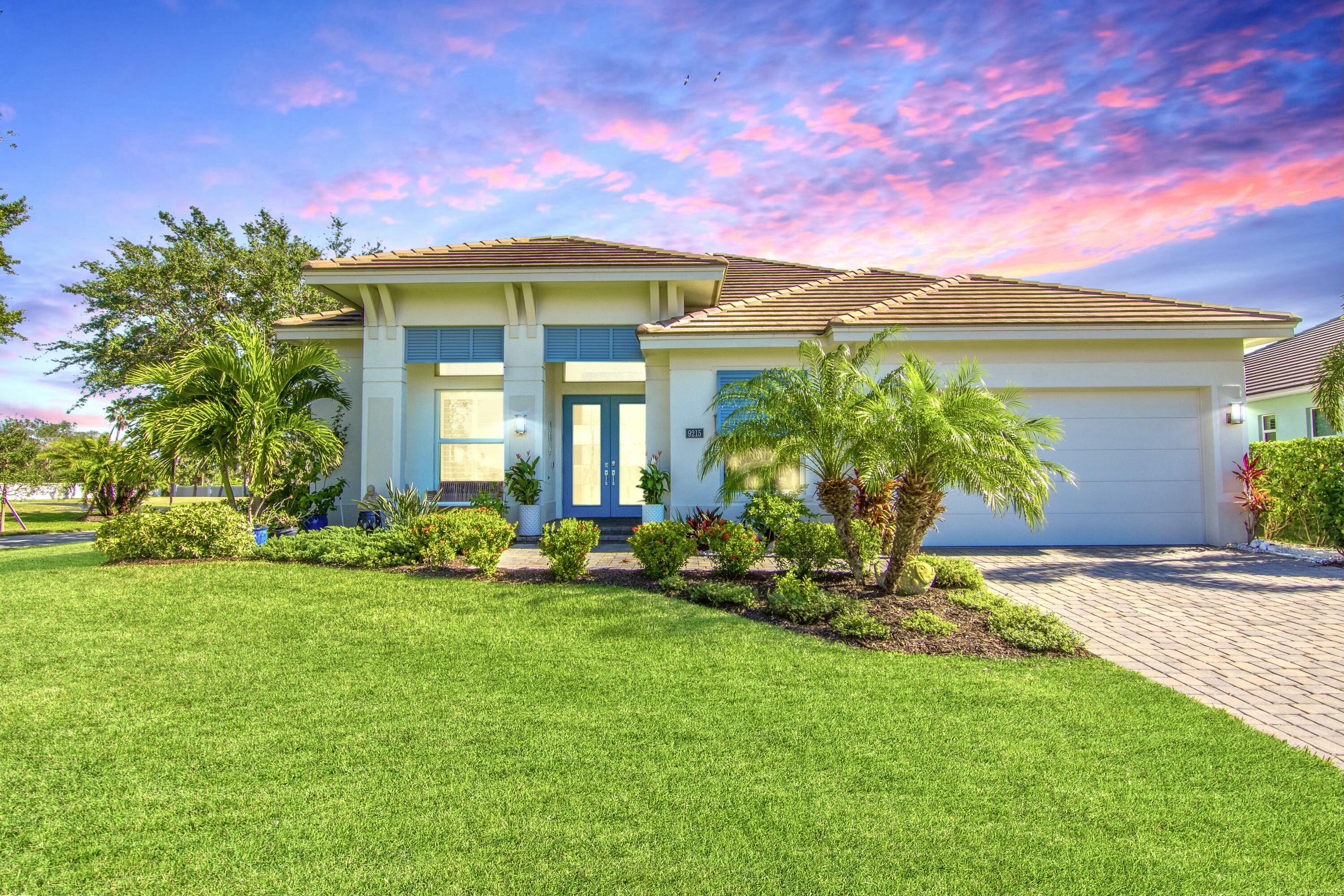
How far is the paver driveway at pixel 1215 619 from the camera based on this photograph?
4.56m

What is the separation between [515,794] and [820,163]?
39.3 ft

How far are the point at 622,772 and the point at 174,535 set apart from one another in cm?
918

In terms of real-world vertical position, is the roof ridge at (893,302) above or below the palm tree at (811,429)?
above

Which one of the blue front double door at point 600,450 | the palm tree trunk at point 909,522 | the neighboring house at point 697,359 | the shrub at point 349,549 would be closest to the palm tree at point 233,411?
the shrub at point 349,549

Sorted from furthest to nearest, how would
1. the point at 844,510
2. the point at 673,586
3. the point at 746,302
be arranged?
the point at 746,302, the point at 673,586, the point at 844,510

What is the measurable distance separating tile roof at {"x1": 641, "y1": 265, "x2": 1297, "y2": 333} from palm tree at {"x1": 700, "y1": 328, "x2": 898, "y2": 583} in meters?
3.80

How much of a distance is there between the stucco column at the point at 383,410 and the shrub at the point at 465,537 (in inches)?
147

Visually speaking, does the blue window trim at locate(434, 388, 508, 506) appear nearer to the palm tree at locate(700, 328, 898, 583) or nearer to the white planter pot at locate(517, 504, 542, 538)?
the white planter pot at locate(517, 504, 542, 538)

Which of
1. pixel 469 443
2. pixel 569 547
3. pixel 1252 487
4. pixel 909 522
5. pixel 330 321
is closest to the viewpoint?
pixel 909 522

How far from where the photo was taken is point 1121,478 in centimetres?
1150

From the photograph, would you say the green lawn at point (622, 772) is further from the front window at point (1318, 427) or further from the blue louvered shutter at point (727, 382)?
the front window at point (1318, 427)

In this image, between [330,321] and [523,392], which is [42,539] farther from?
[523,392]

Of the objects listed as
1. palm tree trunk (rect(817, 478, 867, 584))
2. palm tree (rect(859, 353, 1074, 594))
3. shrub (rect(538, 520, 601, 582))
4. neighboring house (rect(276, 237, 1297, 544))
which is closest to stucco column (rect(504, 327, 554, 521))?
neighboring house (rect(276, 237, 1297, 544))

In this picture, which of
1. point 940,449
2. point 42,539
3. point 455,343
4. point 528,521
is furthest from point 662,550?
point 42,539
